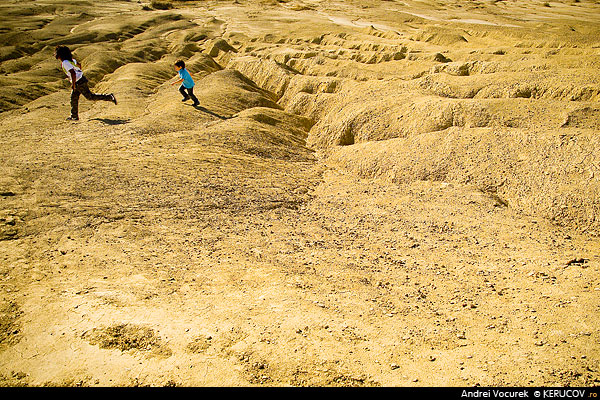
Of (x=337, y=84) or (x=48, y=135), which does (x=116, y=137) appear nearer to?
(x=48, y=135)

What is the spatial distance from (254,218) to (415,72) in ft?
43.2

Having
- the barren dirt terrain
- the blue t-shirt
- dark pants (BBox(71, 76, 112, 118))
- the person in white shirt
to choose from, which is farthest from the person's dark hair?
the blue t-shirt

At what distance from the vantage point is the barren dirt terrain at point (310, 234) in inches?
123

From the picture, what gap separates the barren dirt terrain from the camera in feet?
10.3

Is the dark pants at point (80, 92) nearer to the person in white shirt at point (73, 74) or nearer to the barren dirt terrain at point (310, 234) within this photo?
the person in white shirt at point (73, 74)

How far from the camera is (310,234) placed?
618 centimetres

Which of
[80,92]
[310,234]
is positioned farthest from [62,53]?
[310,234]

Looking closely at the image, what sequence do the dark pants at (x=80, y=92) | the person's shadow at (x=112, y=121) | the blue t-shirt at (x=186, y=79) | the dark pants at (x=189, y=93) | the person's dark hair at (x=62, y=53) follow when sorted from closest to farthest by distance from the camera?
the person's dark hair at (x=62, y=53) → the dark pants at (x=80, y=92) → the person's shadow at (x=112, y=121) → the blue t-shirt at (x=186, y=79) → the dark pants at (x=189, y=93)

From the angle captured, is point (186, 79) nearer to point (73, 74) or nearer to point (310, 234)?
point (73, 74)

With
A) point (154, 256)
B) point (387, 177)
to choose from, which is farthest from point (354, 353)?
point (387, 177)

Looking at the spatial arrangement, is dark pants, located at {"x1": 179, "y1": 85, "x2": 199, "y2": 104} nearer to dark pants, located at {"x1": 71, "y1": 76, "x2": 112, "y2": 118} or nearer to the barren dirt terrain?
the barren dirt terrain

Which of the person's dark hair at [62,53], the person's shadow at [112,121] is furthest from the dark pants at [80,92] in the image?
the person's dark hair at [62,53]

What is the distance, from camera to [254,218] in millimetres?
6578

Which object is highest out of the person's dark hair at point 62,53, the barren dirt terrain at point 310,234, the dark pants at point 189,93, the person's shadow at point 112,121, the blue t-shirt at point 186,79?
the person's dark hair at point 62,53
